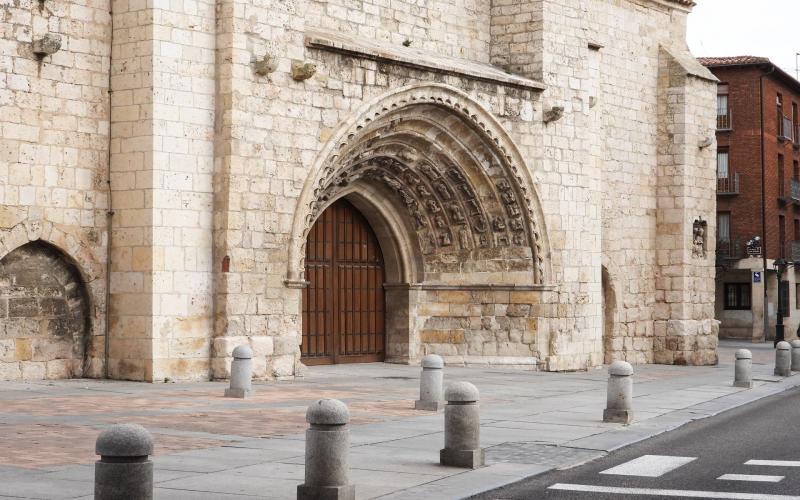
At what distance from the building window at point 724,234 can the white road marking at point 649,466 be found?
35334 millimetres

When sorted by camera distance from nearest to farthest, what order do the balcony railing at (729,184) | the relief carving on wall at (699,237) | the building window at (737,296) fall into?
the relief carving on wall at (699,237) → the balcony railing at (729,184) → the building window at (737,296)

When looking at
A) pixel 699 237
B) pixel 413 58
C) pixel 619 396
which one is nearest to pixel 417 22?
pixel 413 58

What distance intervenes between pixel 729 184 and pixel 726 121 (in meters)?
2.21

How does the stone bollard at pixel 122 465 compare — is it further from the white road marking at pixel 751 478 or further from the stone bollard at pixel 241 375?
the stone bollard at pixel 241 375

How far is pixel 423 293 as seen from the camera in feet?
76.7

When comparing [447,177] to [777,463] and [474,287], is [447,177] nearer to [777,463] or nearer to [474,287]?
[474,287]

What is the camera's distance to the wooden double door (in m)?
22.0

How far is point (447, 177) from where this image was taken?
893 inches

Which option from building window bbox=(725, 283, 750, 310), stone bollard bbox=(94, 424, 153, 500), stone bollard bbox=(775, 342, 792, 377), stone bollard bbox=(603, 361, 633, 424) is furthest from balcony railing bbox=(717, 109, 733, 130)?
stone bollard bbox=(94, 424, 153, 500)

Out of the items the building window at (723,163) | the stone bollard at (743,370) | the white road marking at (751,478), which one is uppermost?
the building window at (723,163)

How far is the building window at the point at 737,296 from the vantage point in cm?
4528

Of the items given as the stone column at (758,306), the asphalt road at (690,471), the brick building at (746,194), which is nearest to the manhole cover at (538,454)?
the asphalt road at (690,471)

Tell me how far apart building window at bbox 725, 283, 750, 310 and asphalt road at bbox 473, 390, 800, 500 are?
3270 cm

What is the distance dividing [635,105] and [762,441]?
53.1ft
